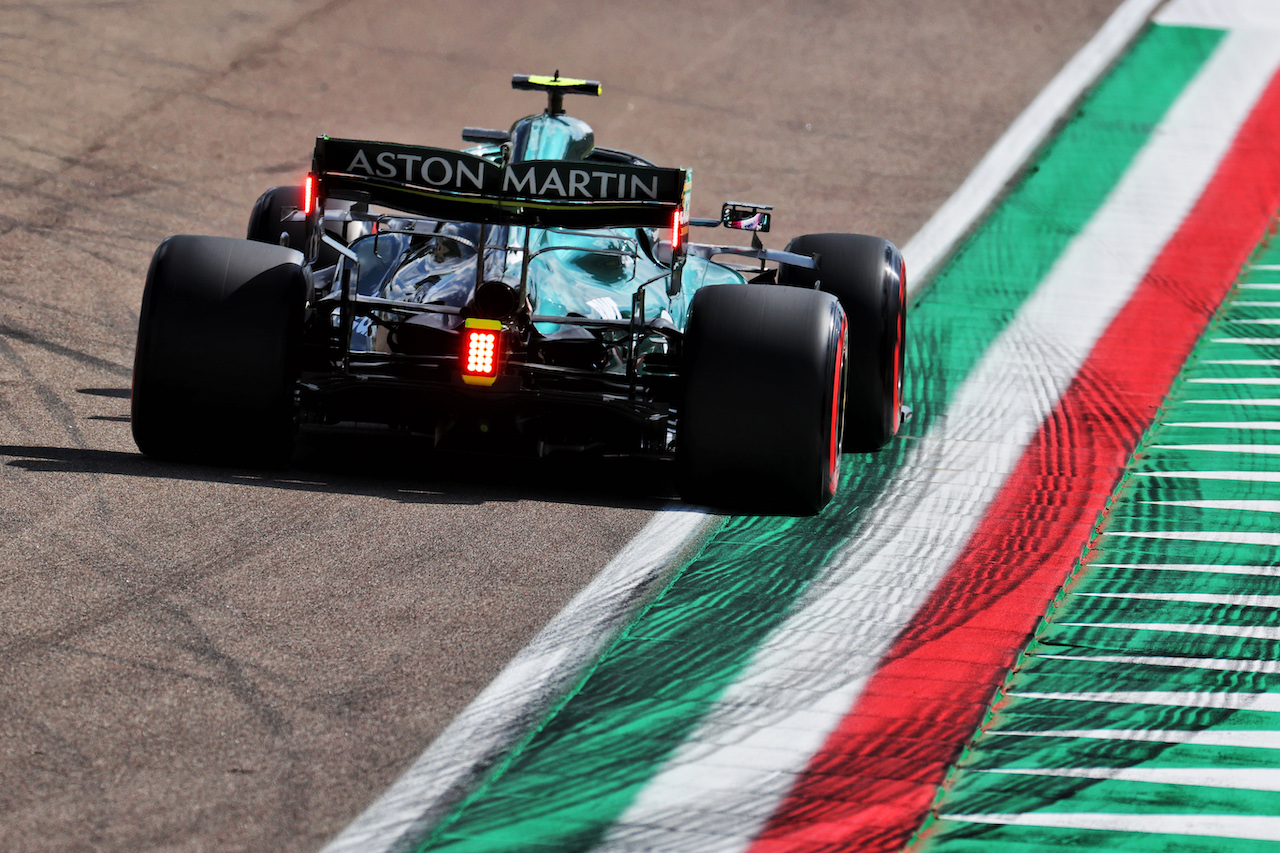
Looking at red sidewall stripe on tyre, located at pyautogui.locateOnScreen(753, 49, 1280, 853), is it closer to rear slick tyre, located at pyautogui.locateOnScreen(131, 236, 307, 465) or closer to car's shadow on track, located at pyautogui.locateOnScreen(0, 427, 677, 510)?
car's shadow on track, located at pyautogui.locateOnScreen(0, 427, 677, 510)

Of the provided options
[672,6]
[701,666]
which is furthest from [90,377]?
[672,6]

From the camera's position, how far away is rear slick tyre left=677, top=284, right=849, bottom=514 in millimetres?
7727

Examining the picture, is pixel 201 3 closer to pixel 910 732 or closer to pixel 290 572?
pixel 290 572

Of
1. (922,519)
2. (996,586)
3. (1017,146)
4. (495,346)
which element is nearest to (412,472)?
(495,346)

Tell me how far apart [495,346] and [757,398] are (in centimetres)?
115

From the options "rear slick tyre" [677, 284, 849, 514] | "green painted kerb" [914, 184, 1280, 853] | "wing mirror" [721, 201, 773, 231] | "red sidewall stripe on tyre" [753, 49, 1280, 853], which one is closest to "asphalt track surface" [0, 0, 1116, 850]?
"rear slick tyre" [677, 284, 849, 514]

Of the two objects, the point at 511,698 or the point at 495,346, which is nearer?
the point at 511,698

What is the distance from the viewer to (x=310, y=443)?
28.9 ft

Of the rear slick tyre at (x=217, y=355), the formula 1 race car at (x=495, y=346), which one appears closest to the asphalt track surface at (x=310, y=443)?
the rear slick tyre at (x=217, y=355)

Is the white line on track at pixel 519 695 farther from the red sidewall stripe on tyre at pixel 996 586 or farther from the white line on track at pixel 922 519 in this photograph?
the red sidewall stripe on tyre at pixel 996 586

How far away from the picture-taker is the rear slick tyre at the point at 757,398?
25.3 feet

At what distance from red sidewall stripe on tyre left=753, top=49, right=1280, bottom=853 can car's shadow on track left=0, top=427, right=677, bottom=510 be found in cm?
164

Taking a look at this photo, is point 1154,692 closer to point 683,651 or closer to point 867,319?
point 683,651

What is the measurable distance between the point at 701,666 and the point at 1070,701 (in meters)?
1.22
